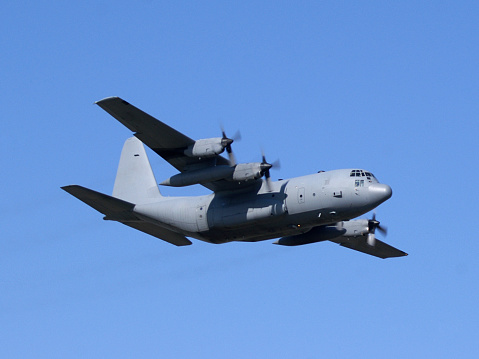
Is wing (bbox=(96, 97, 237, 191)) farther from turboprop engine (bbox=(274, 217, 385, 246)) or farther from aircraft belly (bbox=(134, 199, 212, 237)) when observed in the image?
turboprop engine (bbox=(274, 217, 385, 246))

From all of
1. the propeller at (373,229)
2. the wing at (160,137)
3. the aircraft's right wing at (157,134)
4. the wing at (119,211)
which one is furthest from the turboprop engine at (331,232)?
the aircraft's right wing at (157,134)

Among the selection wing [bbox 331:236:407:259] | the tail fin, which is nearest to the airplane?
the tail fin

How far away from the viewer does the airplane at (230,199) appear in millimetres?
27578

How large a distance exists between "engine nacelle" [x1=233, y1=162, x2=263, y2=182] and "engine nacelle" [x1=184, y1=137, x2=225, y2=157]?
1150 mm

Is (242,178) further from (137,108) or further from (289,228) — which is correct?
(137,108)

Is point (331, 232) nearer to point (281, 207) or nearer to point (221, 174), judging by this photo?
point (281, 207)

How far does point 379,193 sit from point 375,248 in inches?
308

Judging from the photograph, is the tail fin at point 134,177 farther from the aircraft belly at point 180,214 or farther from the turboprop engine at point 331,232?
the turboprop engine at point 331,232

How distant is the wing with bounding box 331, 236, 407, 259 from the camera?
3438 cm

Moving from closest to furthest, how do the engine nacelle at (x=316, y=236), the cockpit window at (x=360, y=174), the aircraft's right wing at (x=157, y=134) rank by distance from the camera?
the aircraft's right wing at (x=157, y=134)
the cockpit window at (x=360, y=174)
the engine nacelle at (x=316, y=236)

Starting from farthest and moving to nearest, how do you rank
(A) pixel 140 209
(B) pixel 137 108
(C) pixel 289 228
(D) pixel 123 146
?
1. (D) pixel 123 146
2. (A) pixel 140 209
3. (C) pixel 289 228
4. (B) pixel 137 108

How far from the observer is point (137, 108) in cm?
2670

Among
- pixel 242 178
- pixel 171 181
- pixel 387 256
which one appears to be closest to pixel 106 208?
pixel 171 181

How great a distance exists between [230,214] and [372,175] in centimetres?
497
